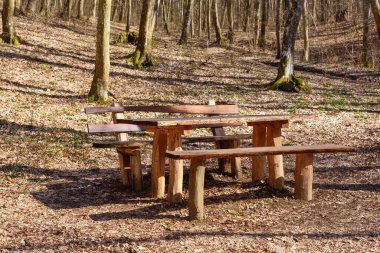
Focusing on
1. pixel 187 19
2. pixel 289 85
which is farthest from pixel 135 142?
pixel 187 19

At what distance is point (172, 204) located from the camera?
6.29m

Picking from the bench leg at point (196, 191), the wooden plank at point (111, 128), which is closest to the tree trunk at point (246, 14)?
the wooden plank at point (111, 128)

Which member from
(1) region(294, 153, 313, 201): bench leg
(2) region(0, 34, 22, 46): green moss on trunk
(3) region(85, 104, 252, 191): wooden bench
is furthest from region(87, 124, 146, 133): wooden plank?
(2) region(0, 34, 22, 46): green moss on trunk

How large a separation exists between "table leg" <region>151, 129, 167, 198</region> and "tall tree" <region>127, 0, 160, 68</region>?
36.0ft

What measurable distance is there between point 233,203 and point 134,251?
1967 mm

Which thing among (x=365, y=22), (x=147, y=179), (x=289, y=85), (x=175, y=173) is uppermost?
(x=365, y=22)

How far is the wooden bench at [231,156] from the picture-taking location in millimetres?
5562

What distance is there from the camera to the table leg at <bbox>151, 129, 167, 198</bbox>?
21.6 feet

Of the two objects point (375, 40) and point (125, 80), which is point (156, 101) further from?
point (375, 40)

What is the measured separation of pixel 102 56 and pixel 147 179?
572 cm

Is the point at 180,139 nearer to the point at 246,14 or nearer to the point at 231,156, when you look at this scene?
the point at 231,156

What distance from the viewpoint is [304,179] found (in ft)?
21.4

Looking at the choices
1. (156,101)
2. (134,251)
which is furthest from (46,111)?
(134,251)

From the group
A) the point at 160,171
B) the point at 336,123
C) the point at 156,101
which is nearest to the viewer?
the point at 160,171
